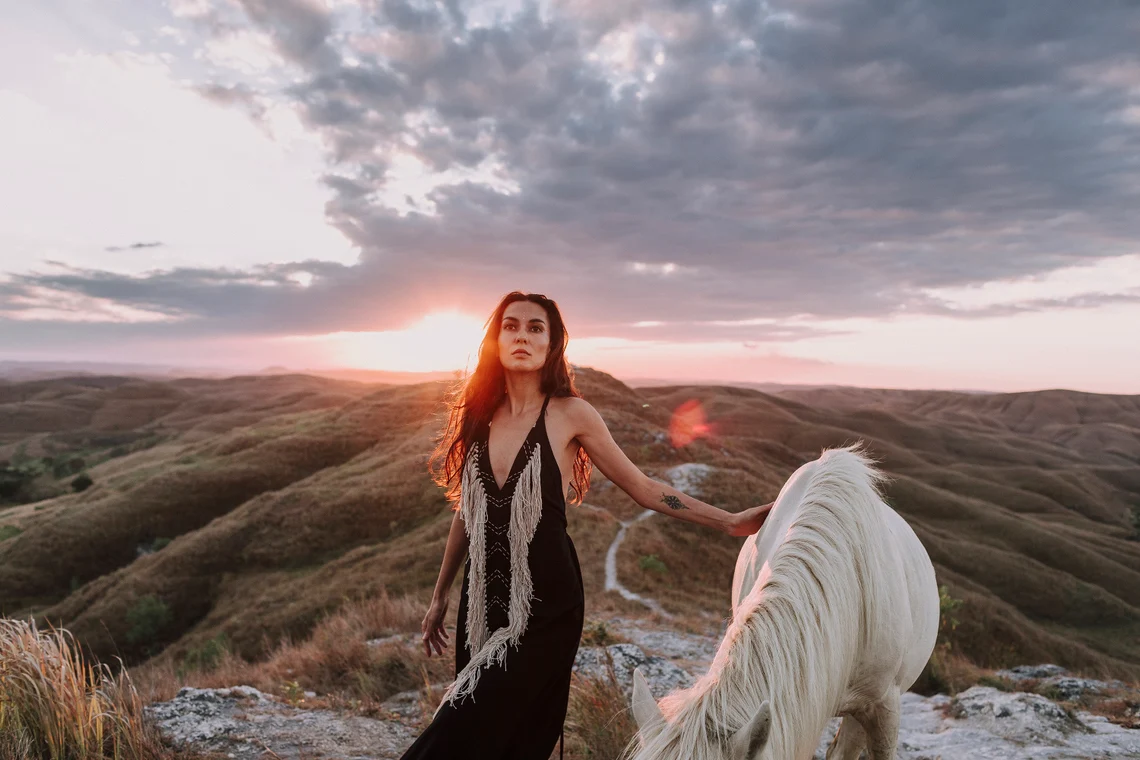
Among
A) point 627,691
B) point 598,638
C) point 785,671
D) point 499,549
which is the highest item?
point 499,549

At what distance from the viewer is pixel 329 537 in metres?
29.2

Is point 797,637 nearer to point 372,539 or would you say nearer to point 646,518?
point 646,518

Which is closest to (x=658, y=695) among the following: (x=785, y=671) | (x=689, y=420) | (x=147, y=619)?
(x=785, y=671)

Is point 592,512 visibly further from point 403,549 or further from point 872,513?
point 872,513

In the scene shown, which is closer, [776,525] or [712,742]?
[712,742]

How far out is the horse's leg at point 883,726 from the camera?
3.32 metres

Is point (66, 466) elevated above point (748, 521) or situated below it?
below

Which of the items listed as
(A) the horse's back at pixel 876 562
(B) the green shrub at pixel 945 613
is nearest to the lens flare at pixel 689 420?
(B) the green shrub at pixel 945 613

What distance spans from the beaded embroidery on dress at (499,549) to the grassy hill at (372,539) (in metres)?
6.31

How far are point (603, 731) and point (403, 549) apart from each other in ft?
72.4

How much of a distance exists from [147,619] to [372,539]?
9410mm

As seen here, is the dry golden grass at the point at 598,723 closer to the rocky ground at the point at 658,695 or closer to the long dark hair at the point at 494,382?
the rocky ground at the point at 658,695

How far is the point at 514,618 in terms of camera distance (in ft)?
8.84

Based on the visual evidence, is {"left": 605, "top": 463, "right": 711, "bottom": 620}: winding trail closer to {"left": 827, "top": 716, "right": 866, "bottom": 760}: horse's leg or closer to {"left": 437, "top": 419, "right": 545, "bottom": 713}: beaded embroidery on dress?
{"left": 827, "top": 716, "right": 866, "bottom": 760}: horse's leg
